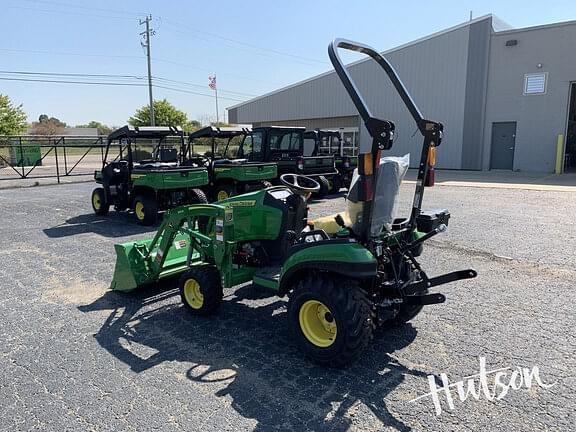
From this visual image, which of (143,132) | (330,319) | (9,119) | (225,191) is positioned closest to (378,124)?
(330,319)

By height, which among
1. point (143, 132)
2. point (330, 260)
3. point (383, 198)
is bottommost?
point (330, 260)

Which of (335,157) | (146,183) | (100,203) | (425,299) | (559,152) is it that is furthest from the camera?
(559,152)

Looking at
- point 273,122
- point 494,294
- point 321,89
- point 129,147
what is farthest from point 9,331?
point 273,122

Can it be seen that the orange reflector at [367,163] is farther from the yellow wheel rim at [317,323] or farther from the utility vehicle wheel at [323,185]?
the utility vehicle wheel at [323,185]

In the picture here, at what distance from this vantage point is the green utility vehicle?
374 inches

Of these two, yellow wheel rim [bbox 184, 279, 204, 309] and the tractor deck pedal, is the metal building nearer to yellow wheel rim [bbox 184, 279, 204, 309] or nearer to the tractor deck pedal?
the tractor deck pedal

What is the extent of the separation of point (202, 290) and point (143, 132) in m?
6.78

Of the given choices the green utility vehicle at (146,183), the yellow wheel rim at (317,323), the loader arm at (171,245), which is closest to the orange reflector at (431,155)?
the yellow wheel rim at (317,323)

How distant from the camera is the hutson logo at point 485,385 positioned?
10.0ft

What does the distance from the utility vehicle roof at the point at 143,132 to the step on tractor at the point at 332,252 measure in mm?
5679

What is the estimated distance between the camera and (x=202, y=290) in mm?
4340

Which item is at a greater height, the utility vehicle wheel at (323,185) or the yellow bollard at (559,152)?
the yellow bollard at (559,152)

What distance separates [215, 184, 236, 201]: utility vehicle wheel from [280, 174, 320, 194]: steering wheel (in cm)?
692

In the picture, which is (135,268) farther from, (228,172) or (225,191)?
(225,191)
